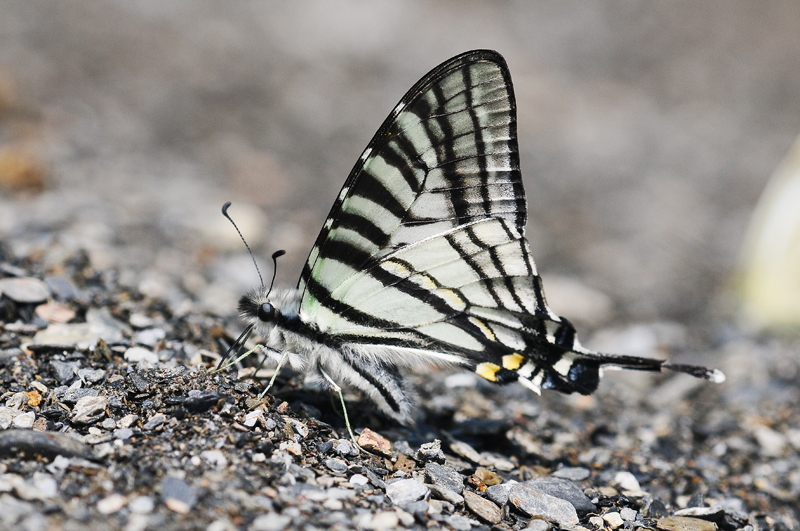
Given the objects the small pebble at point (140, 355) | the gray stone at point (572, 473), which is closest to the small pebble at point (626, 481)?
the gray stone at point (572, 473)

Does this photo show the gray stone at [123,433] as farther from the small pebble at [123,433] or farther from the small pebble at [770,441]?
the small pebble at [770,441]

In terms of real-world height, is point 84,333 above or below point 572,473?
below

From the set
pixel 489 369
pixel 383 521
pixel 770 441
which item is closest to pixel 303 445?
pixel 383 521

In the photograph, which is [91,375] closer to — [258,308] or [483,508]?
[258,308]

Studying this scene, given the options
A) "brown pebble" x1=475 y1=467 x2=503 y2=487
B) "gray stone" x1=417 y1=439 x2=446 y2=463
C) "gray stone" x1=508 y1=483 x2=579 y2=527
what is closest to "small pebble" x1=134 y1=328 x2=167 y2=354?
"gray stone" x1=417 y1=439 x2=446 y2=463

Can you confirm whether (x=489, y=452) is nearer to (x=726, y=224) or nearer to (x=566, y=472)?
(x=566, y=472)
